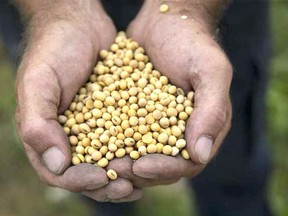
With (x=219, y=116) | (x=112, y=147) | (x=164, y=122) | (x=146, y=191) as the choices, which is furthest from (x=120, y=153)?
(x=146, y=191)

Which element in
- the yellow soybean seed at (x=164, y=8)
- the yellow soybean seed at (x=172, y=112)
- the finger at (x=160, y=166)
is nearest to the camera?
the finger at (x=160, y=166)

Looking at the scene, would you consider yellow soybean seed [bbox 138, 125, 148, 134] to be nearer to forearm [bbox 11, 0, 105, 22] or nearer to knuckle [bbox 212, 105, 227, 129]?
knuckle [bbox 212, 105, 227, 129]

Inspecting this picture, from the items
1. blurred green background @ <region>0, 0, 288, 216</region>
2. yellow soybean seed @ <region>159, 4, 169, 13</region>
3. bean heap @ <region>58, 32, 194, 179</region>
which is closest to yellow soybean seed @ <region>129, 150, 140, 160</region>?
bean heap @ <region>58, 32, 194, 179</region>

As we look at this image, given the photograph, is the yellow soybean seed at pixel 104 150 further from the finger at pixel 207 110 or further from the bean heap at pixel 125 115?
the finger at pixel 207 110

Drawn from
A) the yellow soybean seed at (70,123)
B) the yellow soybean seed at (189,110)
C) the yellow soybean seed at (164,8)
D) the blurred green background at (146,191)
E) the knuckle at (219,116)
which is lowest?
the blurred green background at (146,191)

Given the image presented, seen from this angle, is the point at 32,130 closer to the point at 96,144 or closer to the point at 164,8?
the point at 96,144

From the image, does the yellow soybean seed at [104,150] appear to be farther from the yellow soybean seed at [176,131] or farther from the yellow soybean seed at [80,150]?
the yellow soybean seed at [176,131]

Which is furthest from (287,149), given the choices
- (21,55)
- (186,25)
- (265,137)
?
(21,55)

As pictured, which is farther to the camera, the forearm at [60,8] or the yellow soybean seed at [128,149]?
the forearm at [60,8]

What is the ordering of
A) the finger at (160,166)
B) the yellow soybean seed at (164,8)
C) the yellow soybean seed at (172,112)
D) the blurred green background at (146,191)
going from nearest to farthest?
the finger at (160,166) → the yellow soybean seed at (172,112) → the yellow soybean seed at (164,8) → the blurred green background at (146,191)

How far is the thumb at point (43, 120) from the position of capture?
1392 millimetres

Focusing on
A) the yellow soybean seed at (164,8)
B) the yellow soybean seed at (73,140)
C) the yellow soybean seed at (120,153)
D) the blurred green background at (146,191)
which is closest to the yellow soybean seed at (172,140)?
the yellow soybean seed at (120,153)

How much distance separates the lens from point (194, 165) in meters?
1.44

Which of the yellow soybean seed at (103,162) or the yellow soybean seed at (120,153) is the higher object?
the yellow soybean seed at (120,153)
